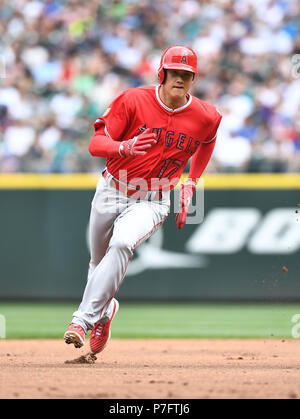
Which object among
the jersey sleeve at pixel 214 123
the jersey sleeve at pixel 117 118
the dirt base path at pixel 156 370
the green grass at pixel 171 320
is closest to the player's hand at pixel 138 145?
the jersey sleeve at pixel 117 118

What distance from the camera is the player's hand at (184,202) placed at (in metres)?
5.66

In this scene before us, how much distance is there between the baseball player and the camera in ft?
17.4

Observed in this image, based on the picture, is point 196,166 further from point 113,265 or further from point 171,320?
point 171,320

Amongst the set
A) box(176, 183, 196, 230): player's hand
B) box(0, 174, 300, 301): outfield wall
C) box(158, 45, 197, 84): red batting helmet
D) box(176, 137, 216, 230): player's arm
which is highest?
box(158, 45, 197, 84): red batting helmet

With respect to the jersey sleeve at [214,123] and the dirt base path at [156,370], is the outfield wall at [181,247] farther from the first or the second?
the jersey sleeve at [214,123]

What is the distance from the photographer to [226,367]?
5.46m

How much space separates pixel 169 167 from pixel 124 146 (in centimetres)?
60

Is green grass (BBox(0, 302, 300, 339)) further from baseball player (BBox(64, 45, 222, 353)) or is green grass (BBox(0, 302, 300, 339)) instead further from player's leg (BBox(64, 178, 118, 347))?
baseball player (BBox(64, 45, 222, 353))

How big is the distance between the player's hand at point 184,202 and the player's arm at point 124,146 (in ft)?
2.18

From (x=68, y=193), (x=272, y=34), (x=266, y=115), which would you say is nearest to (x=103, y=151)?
(x=68, y=193)

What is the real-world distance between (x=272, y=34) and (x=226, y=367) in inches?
323

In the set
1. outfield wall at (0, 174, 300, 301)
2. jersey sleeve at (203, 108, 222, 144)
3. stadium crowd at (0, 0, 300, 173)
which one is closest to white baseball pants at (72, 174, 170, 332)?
jersey sleeve at (203, 108, 222, 144)

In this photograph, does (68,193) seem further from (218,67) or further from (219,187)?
(218,67)

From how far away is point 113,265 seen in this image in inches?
209
